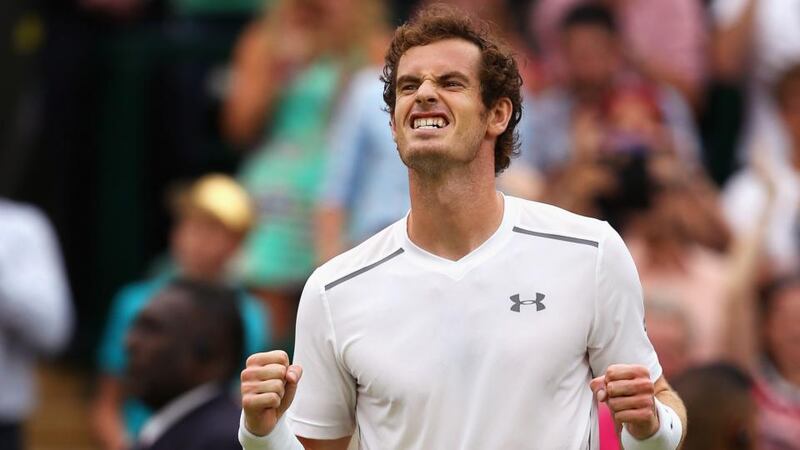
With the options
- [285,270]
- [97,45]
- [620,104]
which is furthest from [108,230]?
[620,104]

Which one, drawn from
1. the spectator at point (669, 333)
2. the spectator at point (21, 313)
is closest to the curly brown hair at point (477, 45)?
the spectator at point (669, 333)

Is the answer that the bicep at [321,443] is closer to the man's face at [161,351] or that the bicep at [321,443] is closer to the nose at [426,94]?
the nose at [426,94]

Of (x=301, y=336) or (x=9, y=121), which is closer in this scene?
(x=301, y=336)

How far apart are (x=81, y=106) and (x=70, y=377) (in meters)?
1.53

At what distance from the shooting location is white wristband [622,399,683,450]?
11.9ft

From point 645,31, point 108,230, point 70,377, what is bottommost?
point 70,377

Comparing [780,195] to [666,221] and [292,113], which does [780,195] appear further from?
[292,113]

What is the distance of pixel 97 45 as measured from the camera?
9609 millimetres

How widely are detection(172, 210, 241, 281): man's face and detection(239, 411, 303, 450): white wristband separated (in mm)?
4034


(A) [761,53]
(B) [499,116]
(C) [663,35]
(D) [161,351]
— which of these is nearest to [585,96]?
(C) [663,35]

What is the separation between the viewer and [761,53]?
8117 mm

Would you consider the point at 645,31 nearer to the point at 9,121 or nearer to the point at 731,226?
the point at 731,226

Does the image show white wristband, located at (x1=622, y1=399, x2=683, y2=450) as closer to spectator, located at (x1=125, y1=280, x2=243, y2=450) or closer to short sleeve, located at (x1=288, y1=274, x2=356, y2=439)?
short sleeve, located at (x1=288, y1=274, x2=356, y2=439)

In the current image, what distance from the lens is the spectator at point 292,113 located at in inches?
323
